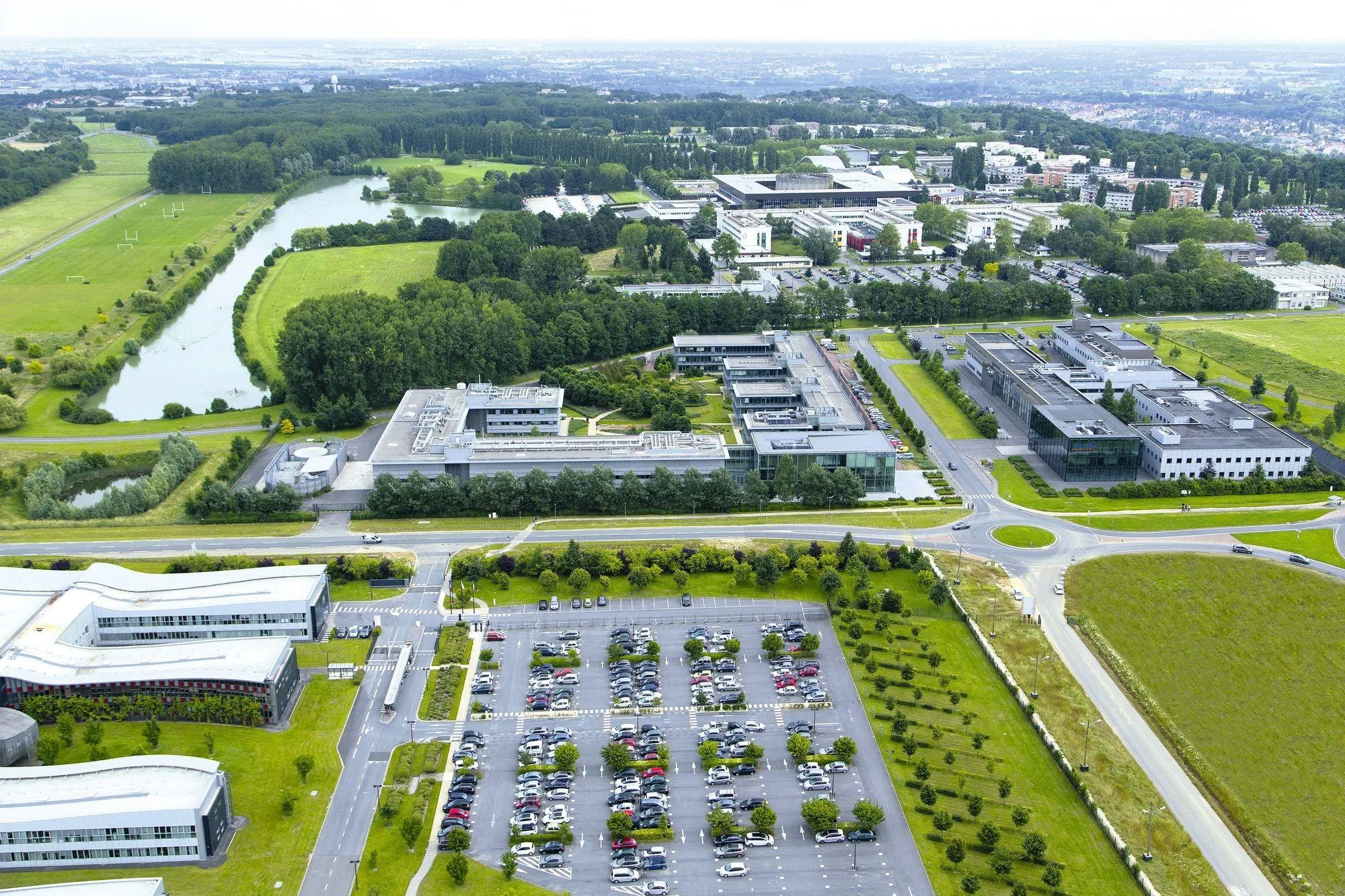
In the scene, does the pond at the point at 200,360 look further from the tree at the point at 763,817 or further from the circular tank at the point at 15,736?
the tree at the point at 763,817

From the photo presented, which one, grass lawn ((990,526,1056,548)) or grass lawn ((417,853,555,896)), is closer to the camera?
grass lawn ((417,853,555,896))

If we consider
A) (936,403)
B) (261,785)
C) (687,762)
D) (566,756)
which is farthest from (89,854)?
(936,403)

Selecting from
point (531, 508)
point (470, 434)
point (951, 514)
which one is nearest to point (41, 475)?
point (470, 434)

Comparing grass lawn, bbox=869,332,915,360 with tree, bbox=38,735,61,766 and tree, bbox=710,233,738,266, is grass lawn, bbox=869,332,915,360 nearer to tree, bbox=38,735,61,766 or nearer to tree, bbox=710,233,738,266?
tree, bbox=710,233,738,266

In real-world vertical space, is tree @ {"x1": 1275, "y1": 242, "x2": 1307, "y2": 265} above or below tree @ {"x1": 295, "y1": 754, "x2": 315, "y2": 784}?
above

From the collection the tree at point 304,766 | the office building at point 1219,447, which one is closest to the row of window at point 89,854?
the tree at point 304,766

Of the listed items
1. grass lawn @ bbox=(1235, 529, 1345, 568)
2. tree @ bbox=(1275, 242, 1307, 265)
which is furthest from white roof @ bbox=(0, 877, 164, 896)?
tree @ bbox=(1275, 242, 1307, 265)

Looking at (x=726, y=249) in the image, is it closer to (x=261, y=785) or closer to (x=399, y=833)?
(x=261, y=785)
